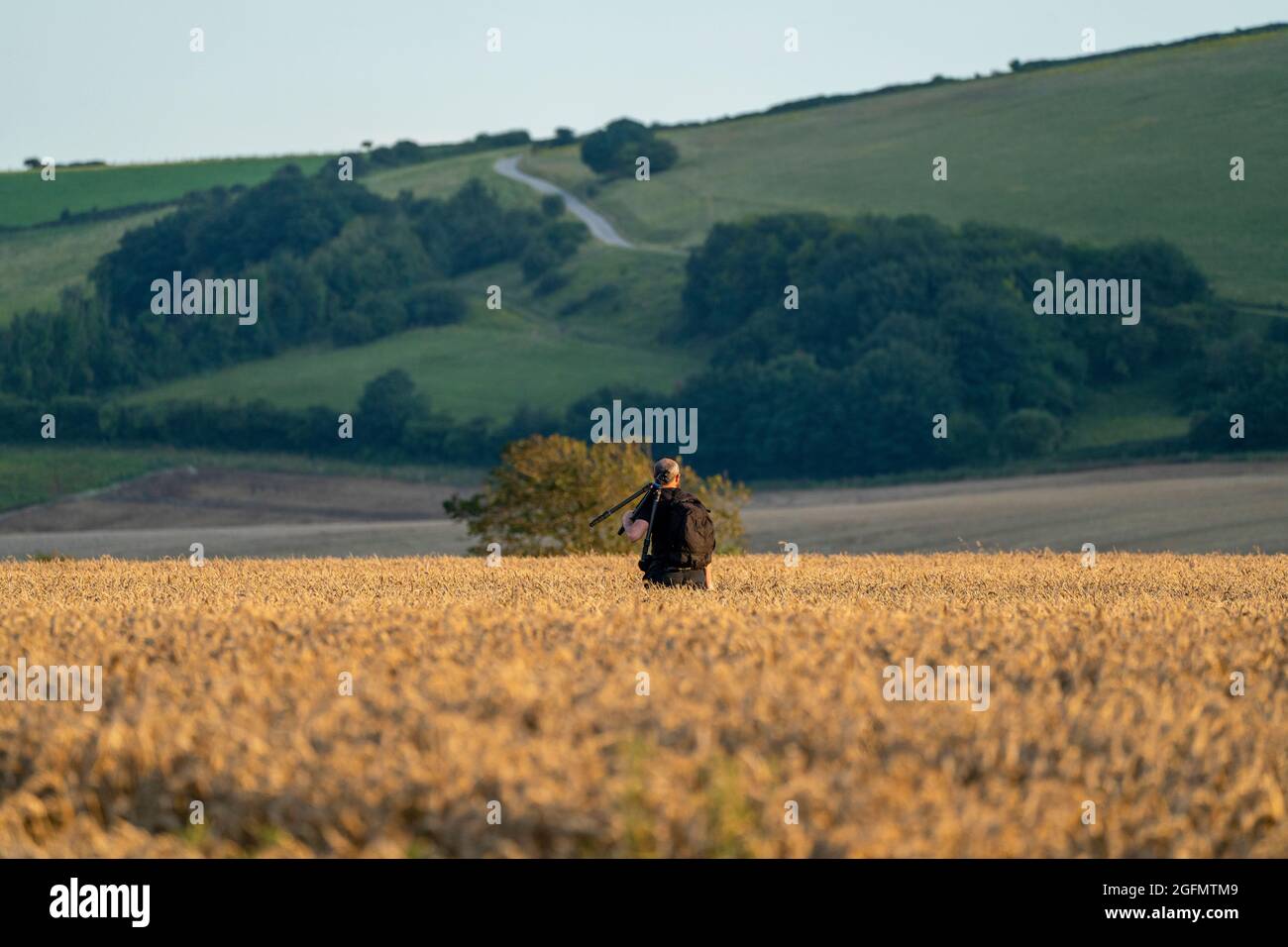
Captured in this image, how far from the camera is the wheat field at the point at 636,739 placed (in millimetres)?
6031

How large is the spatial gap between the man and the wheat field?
4466mm

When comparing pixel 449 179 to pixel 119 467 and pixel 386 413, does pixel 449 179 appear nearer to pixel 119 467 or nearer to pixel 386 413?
pixel 386 413

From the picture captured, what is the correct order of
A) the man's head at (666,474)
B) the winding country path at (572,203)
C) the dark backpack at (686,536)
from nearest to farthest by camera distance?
the dark backpack at (686,536)
the man's head at (666,474)
the winding country path at (572,203)

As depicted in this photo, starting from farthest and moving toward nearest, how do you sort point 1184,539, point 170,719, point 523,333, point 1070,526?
point 523,333, point 1070,526, point 1184,539, point 170,719

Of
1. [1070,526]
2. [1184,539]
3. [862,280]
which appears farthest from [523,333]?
[1184,539]

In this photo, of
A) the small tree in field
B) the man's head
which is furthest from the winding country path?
the man's head

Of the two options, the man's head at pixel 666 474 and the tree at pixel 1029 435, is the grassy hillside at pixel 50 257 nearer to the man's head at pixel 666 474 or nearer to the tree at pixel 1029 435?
the tree at pixel 1029 435

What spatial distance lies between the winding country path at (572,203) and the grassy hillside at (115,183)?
18086 millimetres

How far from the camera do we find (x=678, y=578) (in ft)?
50.4

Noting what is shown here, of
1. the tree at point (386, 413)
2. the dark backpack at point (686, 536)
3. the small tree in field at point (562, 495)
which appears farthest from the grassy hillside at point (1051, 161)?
the dark backpack at point (686, 536)
